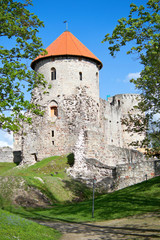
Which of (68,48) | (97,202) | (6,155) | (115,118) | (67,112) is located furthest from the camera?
(115,118)

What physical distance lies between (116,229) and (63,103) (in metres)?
20.9

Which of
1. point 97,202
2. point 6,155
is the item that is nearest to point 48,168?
point 97,202

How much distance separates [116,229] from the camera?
11711mm

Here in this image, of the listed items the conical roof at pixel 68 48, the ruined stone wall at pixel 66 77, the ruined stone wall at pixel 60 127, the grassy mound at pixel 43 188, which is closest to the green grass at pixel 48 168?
the grassy mound at pixel 43 188

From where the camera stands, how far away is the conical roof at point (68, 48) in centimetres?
3309

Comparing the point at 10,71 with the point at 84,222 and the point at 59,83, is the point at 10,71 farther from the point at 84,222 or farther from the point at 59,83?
the point at 59,83

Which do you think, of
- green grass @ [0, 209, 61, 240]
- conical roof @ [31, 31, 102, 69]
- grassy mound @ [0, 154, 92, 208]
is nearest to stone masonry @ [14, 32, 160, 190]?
conical roof @ [31, 31, 102, 69]

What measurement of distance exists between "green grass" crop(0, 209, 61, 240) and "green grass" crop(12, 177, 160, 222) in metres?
3.99

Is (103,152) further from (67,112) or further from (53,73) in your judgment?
(53,73)

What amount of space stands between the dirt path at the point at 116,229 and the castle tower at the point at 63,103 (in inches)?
673

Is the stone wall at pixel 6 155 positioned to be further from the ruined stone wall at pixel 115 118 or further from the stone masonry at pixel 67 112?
the ruined stone wall at pixel 115 118

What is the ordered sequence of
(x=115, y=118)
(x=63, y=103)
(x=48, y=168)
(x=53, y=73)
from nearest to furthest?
1. (x=48, y=168)
2. (x=63, y=103)
3. (x=53, y=73)
4. (x=115, y=118)

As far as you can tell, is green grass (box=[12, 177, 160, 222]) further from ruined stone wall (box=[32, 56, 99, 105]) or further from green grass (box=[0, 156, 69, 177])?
ruined stone wall (box=[32, 56, 99, 105])

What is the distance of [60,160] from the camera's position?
29.0 metres
